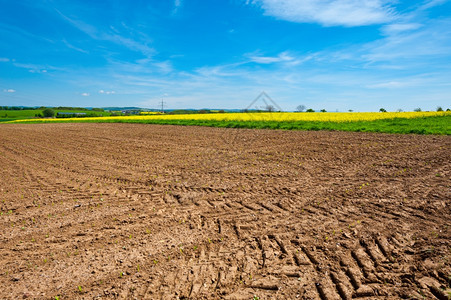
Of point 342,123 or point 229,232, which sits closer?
point 229,232

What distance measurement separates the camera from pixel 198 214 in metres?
5.60

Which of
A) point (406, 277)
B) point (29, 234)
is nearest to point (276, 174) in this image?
point (406, 277)

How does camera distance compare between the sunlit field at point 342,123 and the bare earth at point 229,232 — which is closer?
the bare earth at point 229,232

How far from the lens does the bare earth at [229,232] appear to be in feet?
11.2

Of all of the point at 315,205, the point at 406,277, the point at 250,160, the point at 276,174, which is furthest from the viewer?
the point at 250,160

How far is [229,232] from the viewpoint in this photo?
15.8 feet

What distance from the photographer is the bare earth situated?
3.43 meters

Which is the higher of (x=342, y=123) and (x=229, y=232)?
(x=342, y=123)

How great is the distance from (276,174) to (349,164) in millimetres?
3530

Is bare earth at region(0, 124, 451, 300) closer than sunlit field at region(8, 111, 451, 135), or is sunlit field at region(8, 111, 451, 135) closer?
bare earth at region(0, 124, 451, 300)

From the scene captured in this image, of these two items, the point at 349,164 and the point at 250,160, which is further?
the point at 250,160

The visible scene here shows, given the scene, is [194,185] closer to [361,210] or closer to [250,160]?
[250,160]

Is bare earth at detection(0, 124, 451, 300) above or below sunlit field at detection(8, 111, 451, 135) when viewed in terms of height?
below

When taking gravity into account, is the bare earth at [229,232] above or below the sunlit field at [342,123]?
below
